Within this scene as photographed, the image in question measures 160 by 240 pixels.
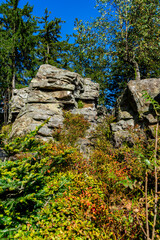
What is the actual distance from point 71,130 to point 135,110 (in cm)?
340

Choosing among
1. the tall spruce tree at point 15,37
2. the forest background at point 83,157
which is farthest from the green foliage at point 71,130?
the tall spruce tree at point 15,37

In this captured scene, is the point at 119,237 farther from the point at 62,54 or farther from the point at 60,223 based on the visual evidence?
the point at 62,54

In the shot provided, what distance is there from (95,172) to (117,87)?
597 inches

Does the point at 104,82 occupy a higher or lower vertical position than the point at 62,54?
lower

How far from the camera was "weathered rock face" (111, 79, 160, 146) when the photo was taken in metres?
5.96

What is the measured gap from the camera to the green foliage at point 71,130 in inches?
279

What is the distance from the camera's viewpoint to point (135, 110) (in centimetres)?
664

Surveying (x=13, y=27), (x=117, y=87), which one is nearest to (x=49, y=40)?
(x=13, y=27)

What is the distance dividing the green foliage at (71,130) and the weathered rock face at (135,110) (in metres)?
1.96

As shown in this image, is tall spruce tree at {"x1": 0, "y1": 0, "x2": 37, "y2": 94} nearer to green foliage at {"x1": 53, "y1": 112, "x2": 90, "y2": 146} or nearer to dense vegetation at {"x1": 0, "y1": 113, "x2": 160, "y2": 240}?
green foliage at {"x1": 53, "y1": 112, "x2": 90, "y2": 146}

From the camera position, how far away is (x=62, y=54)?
19.0m

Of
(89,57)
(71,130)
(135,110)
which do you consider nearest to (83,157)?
(71,130)

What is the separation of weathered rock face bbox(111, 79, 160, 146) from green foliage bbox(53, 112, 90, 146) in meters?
1.96

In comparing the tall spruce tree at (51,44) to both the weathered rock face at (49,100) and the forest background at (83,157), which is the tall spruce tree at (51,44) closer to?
the forest background at (83,157)
